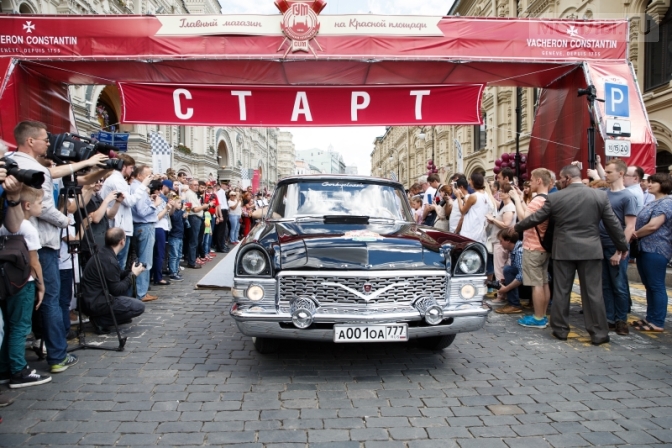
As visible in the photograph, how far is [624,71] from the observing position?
7.29 metres

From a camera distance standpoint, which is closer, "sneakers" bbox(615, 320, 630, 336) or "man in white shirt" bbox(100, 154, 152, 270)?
"sneakers" bbox(615, 320, 630, 336)

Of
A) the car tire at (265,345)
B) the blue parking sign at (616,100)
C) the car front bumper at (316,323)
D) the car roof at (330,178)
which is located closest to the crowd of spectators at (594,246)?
the blue parking sign at (616,100)

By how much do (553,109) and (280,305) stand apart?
7.24 meters

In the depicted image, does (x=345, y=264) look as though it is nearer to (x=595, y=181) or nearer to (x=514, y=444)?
(x=514, y=444)

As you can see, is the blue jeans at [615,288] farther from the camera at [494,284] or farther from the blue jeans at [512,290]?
the camera at [494,284]

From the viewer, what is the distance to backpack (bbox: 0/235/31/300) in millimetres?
3039

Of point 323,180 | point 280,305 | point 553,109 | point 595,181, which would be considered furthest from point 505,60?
point 280,305

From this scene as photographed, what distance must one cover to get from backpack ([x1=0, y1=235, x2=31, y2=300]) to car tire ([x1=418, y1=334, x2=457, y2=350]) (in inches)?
135

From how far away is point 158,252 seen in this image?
7.73 meters

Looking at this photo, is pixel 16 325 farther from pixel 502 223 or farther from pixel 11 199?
pixel 502 223

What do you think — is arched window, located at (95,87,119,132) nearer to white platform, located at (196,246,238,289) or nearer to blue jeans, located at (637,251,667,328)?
white platform, located at (196,246,238,289)

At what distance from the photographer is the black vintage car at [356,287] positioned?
3436mm

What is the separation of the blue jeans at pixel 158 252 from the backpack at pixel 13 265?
4445 mm

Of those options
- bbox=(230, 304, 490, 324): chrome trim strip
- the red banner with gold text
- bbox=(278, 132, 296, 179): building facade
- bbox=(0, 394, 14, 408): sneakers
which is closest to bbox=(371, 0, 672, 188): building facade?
the red banner with gold text
